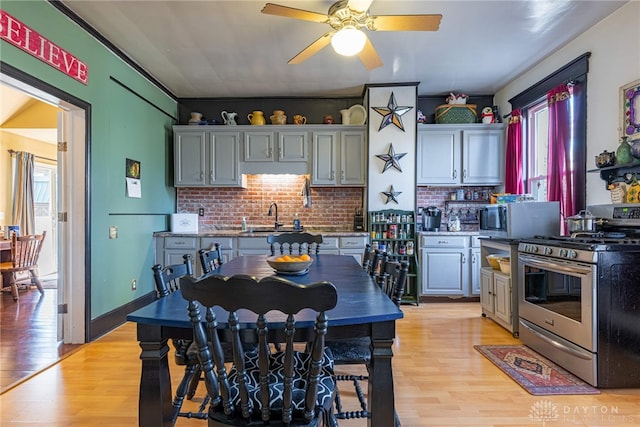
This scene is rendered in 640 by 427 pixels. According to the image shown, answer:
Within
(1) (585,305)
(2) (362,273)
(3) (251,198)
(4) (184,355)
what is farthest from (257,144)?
(1) (585,305)

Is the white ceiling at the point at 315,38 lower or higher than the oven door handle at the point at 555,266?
higher

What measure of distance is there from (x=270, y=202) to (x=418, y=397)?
3.46 metres

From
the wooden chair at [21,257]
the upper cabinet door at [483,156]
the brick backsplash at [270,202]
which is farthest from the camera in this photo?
the brick backsplash at [270,202]

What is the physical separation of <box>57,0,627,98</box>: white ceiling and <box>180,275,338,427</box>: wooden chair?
2543mm

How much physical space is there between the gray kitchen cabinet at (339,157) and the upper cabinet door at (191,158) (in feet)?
5.14

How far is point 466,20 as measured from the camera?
295 centimetres

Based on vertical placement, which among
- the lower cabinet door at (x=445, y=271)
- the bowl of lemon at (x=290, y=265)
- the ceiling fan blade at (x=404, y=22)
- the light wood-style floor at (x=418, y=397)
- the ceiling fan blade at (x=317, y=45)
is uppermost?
the ceiling fan blade at (x=317, y=45)

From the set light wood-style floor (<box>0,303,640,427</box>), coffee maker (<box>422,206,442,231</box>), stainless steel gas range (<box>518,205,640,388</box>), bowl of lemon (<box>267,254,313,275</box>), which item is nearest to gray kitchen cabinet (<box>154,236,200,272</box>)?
light wood-style floor (<box>0,303,640,427</box>)

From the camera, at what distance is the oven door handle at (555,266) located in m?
2.27

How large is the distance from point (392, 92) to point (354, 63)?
0.86 meters

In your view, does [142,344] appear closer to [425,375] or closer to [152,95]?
[425,375]

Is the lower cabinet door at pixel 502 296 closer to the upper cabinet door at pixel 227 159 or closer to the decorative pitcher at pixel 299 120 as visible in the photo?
the decorative pitcher at pixel 299 120

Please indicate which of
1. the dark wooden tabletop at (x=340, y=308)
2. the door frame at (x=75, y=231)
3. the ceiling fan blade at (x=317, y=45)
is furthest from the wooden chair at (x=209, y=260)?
the ceiling fan blade at (x=317, y=45)

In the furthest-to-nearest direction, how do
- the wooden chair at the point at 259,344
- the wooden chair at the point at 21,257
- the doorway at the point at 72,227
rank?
1. the wooden chair at the point at 21,257
2. the doorway at the point at 72,227
3. the wooden chair at the point at 259,344
